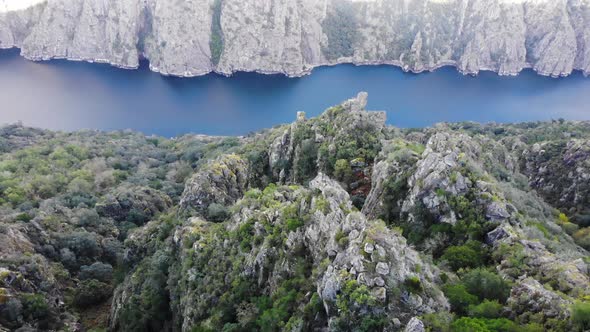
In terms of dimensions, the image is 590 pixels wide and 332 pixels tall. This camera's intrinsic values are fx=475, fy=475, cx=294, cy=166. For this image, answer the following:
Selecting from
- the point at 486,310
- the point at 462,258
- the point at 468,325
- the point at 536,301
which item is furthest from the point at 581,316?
the point at 462,258

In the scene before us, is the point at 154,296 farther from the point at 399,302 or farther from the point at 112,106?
the point at 112,106

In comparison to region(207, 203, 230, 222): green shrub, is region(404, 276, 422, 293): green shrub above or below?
above

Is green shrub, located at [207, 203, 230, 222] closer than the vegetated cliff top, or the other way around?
the vegetated cliff top

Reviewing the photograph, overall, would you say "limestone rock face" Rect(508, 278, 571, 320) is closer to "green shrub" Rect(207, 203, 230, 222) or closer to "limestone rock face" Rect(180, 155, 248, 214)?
"green shrub" Rect(207, 203, 230, 222)

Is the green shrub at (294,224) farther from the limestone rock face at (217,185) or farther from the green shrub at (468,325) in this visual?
the limestone rock face at (217,185)

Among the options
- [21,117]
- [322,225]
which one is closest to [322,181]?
[322,225]

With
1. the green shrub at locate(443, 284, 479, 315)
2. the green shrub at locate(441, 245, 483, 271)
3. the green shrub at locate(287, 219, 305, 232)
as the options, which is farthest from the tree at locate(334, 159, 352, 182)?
the green shrub at locate(443, 284, 479, 315)
